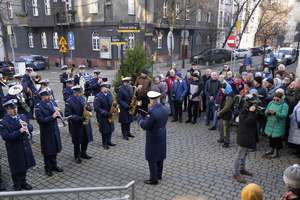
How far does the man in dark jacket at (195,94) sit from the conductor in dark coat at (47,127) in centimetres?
533

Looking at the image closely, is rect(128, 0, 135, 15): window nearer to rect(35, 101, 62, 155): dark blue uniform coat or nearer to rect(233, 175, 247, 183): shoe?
rect(35, 101, 62, 155): dark blue uniform coat

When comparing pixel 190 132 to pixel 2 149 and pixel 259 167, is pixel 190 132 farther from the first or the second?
pixel 2 149

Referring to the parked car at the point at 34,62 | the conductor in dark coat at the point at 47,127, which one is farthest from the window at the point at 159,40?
the conductor in dark coat at the point at 47,127

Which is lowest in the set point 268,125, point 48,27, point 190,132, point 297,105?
point 190,132

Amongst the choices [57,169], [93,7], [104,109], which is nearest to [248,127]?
[104,109]

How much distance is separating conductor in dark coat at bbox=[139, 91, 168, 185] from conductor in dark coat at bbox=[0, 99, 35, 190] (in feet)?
7.73

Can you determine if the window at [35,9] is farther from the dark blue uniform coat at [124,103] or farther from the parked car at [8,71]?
the dark blue uniform coat at [124,103]

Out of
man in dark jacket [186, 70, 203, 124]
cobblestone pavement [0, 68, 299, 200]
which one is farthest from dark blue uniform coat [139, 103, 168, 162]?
man in dark jacket [186, 70, 203, 124]

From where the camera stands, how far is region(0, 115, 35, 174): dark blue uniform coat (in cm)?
568

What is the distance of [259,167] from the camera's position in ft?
23.7

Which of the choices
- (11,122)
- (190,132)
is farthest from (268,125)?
(11,122)

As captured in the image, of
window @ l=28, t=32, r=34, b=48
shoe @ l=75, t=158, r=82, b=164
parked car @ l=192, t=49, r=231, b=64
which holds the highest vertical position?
window @ l=28, t=32, r=34, b=48

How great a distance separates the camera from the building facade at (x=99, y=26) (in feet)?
93.7

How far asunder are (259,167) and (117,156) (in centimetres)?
361
